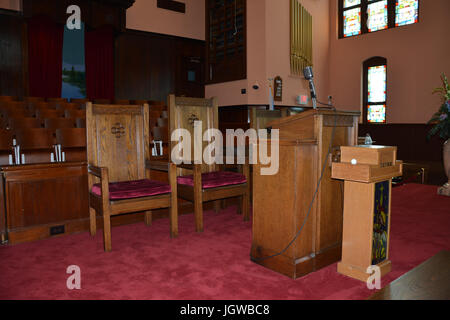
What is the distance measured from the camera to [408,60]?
6.59 meters

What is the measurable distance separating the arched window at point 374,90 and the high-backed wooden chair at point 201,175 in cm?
512

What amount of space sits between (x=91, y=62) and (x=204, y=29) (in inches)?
104

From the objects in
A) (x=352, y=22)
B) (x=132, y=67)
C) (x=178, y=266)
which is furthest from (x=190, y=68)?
(x=178, y=266)

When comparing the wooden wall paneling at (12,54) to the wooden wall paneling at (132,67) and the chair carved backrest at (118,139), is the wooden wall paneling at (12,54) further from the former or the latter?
the chair carved backrest at (118,139)

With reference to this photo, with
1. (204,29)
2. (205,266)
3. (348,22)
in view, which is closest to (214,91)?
(204,29)

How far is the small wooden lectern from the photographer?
1684mm

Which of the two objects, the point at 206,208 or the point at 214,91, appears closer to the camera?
the point at 206,208

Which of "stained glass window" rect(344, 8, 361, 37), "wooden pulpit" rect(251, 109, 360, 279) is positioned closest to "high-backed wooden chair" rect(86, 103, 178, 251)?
"wooden pulpit" rect(251, 109, 360, 279)

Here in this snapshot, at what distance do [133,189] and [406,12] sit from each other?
21.0 feet

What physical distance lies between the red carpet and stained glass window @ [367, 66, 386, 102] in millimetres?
4739

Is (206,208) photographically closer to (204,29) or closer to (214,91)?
(214,91)

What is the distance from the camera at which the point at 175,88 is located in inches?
302

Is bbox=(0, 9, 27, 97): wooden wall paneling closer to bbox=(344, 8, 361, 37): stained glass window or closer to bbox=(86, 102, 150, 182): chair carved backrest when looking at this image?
bbox=(86, 102, 150, 182): chair carved backrest

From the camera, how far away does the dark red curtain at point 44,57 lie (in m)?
6.11
